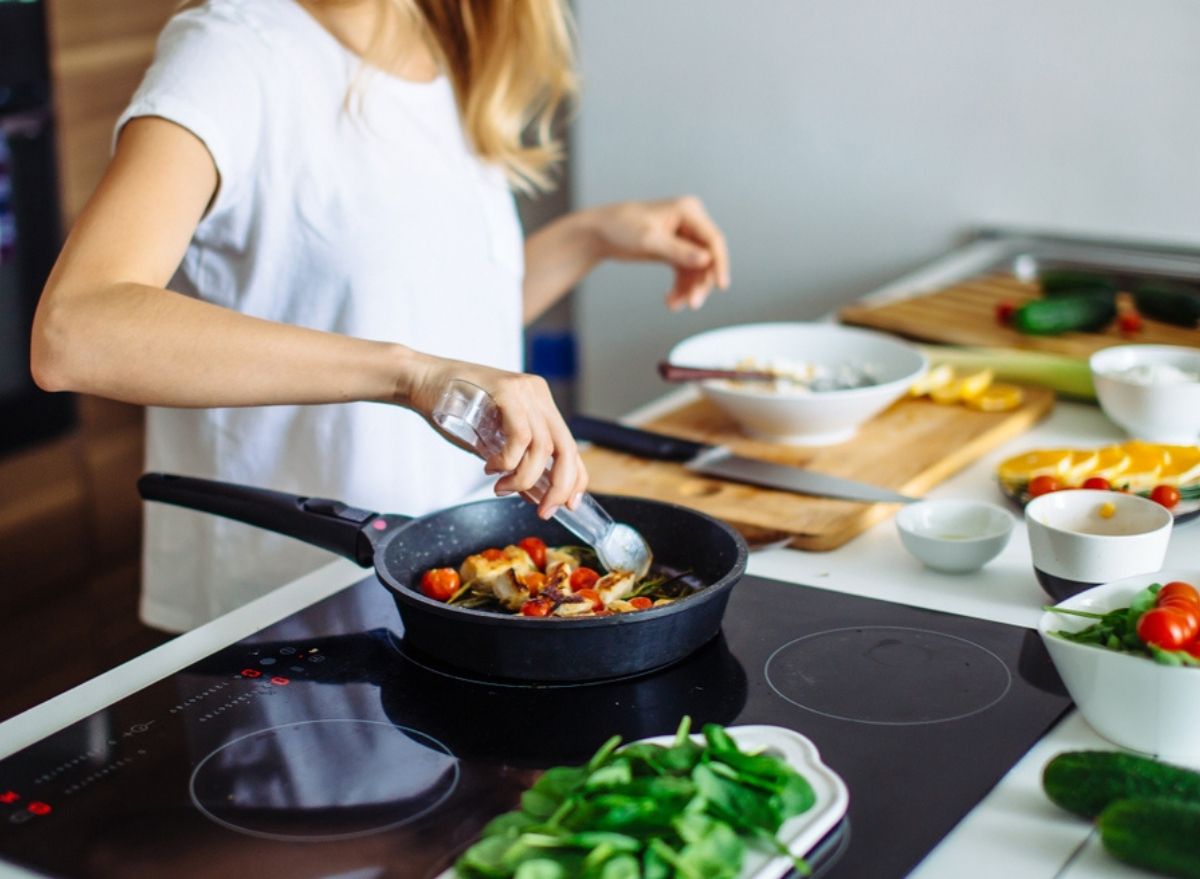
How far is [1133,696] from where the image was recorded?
0.90m

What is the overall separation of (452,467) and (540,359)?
1506 mm

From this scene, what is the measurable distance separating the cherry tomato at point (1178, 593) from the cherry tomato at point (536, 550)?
1.58 ft

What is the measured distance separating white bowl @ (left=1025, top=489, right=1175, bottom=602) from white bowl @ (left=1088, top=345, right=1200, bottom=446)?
357 millimetres

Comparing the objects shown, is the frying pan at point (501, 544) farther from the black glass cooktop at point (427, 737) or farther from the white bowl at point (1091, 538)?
the white bowl at point (1091, 538)

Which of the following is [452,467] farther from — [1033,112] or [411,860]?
[1033,112]

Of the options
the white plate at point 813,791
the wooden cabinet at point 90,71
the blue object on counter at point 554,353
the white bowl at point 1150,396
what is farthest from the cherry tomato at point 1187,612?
the wooden cabinet at point 90,71

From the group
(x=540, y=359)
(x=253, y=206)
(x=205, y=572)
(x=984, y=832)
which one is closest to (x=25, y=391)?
(x=540, y=359)

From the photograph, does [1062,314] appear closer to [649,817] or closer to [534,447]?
[534,447]

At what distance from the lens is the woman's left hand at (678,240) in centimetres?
165

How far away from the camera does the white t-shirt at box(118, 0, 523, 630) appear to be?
4.56ft

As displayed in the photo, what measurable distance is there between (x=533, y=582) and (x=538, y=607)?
5cm

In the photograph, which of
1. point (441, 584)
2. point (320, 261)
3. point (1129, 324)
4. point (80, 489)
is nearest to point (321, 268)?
point (320, 261)

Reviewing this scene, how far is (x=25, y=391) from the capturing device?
113 inches

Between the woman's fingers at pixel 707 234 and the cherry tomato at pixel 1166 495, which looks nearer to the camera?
the cherry tomato at pixel 1166 495
